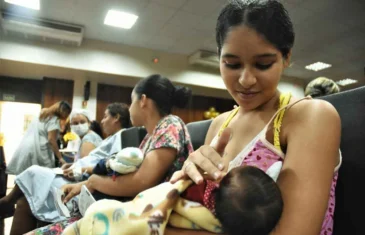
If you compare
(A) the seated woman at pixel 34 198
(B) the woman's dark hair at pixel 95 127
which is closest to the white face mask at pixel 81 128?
(B) the woman's dark hair at pixel 95 127

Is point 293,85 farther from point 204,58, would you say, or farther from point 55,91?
point 55,91

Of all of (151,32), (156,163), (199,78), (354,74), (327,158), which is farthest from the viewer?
(354,74)

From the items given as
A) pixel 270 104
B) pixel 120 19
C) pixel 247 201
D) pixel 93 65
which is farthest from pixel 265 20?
pixel 93 65

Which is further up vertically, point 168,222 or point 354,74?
point 354,74

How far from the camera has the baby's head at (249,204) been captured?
60 centimetres

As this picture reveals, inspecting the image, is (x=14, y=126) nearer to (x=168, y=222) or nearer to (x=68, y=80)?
(x=68, y=80)

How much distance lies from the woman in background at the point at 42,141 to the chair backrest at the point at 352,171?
138 inches

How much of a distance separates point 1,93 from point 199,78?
4.69 metres

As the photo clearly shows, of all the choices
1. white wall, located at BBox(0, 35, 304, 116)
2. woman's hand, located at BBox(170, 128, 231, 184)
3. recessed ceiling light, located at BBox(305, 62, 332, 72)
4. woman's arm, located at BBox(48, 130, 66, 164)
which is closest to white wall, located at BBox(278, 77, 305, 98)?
recessed ceiling light, located at BBox(305, 62, 332, 72)

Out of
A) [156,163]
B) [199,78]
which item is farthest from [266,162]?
[199,78]

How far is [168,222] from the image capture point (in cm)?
70

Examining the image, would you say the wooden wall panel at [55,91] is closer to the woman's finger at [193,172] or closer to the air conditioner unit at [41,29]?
the air conditioner unit at [41,29]

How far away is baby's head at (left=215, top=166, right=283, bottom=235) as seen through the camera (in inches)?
23.6

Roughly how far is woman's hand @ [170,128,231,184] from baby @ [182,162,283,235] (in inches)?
2.3
